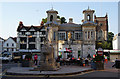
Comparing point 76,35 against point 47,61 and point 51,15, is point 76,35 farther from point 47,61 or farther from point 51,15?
point 47,61

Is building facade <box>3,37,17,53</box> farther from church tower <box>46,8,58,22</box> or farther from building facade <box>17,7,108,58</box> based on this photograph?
church tower <box>46,8,58,22</box>

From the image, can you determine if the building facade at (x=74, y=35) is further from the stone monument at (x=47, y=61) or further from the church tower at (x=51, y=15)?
the stone monument at (x=47, y=61)

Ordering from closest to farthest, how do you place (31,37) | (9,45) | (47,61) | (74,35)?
1. (47,61)
2. (74,35)
3. (31,37)
4. (9,45)

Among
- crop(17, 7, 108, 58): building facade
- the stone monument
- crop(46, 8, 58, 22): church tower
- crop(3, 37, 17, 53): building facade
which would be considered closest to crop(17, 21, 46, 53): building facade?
crop(3, 37, 17, 53): building facade

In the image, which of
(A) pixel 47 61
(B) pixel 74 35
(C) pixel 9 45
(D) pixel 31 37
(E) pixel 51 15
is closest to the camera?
(A) pixel 47 61

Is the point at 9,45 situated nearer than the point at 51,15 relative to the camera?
No

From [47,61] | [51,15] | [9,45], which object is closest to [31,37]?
[9,45]

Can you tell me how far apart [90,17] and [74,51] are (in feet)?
36.8

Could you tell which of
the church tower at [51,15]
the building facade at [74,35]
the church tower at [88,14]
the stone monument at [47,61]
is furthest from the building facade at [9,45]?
the stone monument at [47,61]

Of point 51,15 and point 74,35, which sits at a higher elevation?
point 51,15

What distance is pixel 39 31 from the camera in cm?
6350

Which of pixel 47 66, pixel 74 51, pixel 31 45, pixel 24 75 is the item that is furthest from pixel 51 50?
pixel 31 45

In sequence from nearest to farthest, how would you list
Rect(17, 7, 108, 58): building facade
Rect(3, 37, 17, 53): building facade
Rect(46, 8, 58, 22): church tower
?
Rect(17, 7, 108, 58): building facade → Rect(46, 8, 58, 22): church tower → Rect(3, 37, 17, 53): building facade

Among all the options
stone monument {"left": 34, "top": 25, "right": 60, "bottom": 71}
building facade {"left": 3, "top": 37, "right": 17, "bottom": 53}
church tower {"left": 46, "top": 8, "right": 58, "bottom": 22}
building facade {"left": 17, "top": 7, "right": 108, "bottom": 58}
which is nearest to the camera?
stone monument {"left": 34, "top": 25, "right": 60, "bottom": 71}
